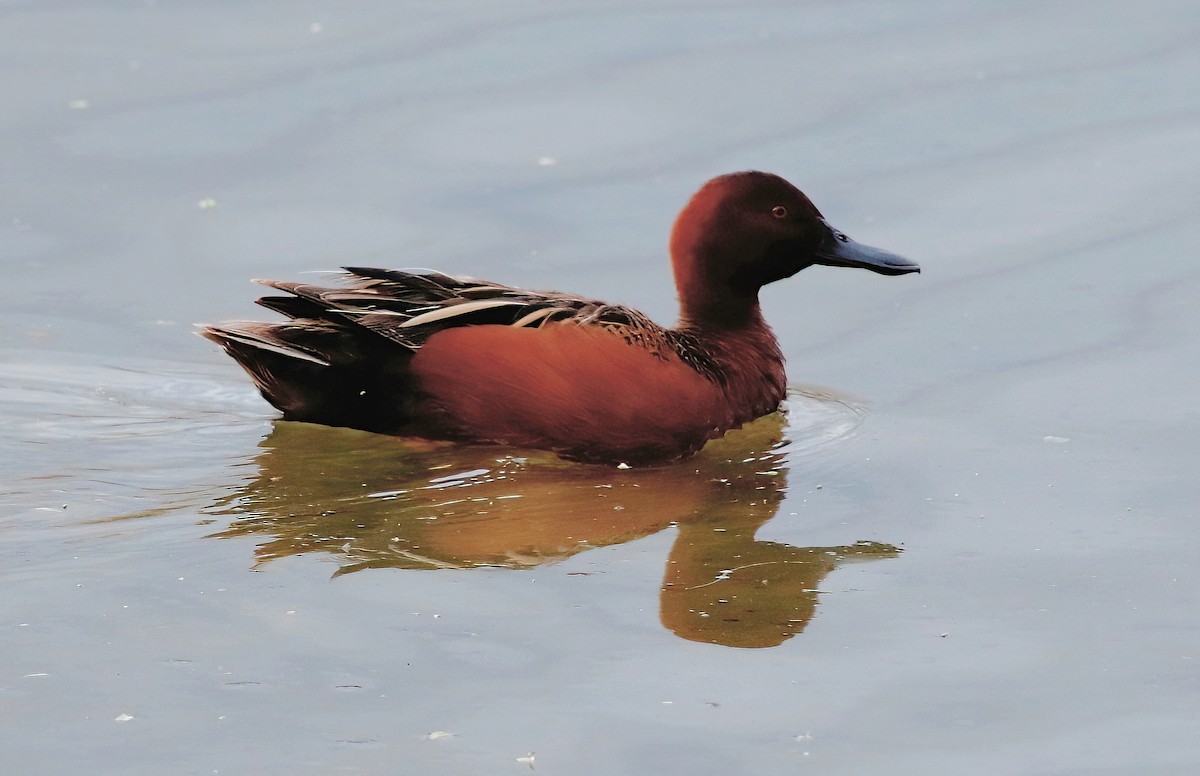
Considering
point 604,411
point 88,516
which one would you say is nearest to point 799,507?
point 604,411

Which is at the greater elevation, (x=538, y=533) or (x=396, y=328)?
(x=396, y=328)

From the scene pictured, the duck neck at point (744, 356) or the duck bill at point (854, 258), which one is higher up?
the duck bill at point (854, 258)

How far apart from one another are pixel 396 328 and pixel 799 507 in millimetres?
1710

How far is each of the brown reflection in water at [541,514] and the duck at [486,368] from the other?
0.12 m

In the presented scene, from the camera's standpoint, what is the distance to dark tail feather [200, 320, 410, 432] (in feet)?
23.7

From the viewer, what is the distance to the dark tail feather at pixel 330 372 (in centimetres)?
721

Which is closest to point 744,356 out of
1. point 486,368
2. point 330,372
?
point 486,368

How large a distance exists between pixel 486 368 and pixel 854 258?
185 centimetres

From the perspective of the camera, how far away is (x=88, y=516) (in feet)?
21.2

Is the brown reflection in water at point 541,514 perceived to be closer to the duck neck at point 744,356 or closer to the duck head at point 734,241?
the duck neck at point 744,356

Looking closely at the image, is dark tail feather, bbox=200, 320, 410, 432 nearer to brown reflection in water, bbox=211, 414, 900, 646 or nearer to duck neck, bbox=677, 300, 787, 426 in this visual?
brown reflection in water, bbox=211, 414, 900, 646

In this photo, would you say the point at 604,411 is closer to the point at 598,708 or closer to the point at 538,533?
the point at 538,533

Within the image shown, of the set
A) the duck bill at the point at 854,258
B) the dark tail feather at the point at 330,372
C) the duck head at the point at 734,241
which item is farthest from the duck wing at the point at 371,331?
the duck bill at the point at 854,258

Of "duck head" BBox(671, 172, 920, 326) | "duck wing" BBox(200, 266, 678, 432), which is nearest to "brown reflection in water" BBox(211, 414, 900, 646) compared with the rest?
"duck wing" BBox(200, 266, 678, 432)
